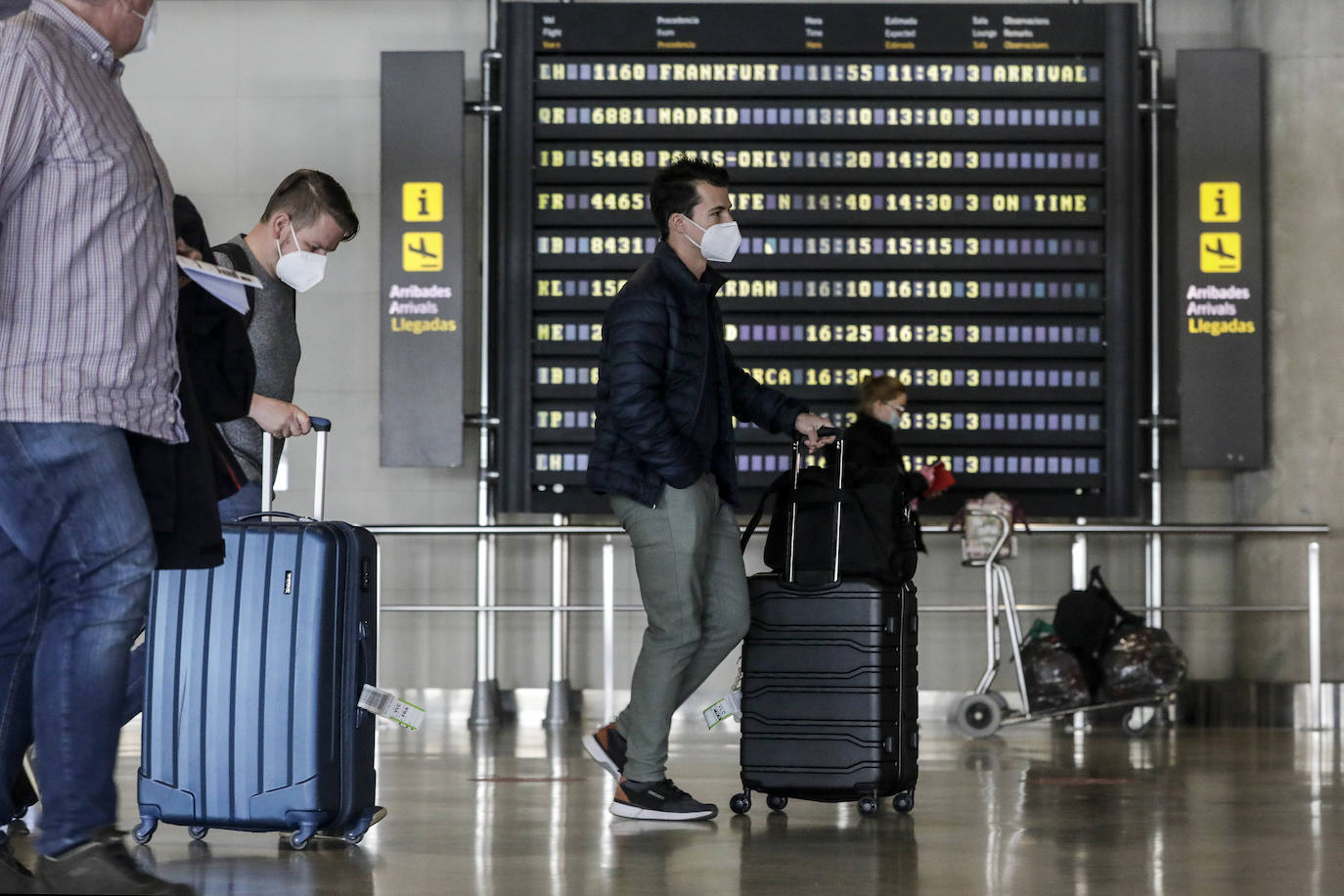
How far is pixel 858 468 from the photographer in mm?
4465

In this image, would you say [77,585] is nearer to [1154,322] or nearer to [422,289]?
[422,289]

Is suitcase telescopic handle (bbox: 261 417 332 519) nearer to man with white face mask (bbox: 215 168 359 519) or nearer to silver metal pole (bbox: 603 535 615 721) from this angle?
man with white face mask (bbox: 215 168 359 519)

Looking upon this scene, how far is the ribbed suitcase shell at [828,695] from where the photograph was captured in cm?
427

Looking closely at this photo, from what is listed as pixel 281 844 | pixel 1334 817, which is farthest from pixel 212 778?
pixel 1334 817

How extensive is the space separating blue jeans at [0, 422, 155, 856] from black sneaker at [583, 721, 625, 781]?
1.93 meters

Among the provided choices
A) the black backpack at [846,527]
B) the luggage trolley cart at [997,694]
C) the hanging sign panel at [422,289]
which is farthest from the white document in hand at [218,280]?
the hanging sign panel at [422,289]

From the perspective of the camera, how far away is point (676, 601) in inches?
167

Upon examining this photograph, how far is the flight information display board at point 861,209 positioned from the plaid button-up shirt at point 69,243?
4.83 metres

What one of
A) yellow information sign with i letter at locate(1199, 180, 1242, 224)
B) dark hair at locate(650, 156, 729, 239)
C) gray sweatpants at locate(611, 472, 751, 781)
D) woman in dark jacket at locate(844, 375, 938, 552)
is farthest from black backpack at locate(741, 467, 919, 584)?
yellow information sign with i letter at locate(1199, 180, 1242, 224)

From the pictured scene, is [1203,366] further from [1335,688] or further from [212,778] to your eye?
[212,778]

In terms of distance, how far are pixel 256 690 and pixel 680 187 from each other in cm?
182

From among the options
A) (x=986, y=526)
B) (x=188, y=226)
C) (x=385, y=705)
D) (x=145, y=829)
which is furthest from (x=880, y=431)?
(x=188, y=226)

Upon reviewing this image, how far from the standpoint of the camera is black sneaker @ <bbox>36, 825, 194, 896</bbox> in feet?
8.52

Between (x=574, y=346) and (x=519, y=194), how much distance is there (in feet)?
2.41
